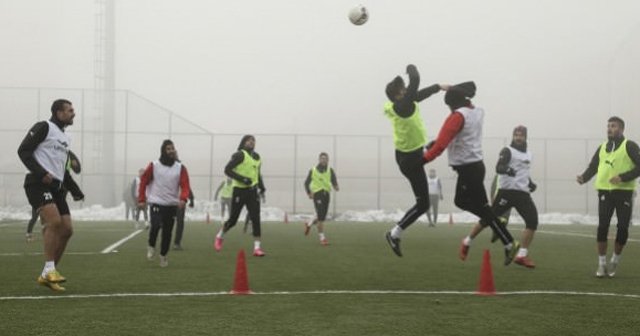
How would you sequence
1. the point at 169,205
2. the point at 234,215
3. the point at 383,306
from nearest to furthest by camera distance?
1. the point at 383,306
2. the point at 169,205
3. the point at 234,215

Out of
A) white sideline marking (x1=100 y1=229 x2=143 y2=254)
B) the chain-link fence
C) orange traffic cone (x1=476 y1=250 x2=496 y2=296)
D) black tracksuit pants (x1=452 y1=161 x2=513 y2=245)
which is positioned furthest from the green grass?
the chain-link fence

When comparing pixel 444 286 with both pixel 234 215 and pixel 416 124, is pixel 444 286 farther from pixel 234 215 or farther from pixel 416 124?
pixel 234 215

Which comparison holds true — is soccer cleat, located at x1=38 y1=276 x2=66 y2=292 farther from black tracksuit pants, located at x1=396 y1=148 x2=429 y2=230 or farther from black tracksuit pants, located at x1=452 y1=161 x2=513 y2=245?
black tracksuit pants, located at x1=452 y1=161 x2=513 y2=245

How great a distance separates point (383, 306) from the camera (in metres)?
8.66

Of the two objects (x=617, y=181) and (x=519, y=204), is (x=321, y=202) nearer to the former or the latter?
(x=519, y=204)

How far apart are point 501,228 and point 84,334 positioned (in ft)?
19.2

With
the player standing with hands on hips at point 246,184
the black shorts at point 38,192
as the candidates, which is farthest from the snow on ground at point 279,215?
the black shorts at point 38,192

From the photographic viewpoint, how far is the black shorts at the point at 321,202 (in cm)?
2073

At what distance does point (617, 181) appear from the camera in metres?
11.5

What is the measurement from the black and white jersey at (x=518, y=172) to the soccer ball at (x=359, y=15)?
3.09 meters

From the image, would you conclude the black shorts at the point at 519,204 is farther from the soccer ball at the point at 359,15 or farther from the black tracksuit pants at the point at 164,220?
the black tracksuit pants at the point at 164,220

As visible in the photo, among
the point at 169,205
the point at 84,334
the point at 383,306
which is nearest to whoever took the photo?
the point at 84,334

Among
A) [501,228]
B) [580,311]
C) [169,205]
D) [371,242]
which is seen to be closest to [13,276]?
[169,205]

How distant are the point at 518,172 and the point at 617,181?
267 centimetres
